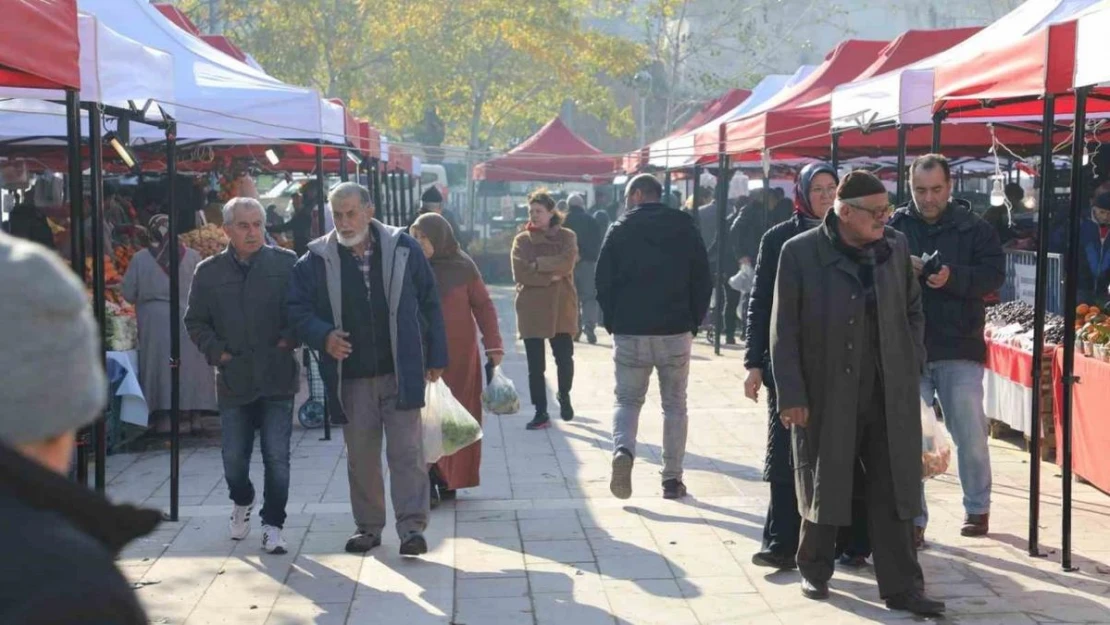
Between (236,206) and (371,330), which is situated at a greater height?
(236,206)

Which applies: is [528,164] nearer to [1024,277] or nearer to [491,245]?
[491,245]

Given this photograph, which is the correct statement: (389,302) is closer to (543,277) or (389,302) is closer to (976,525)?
(976,525)

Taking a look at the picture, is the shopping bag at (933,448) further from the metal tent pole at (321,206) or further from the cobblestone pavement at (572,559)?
the metal tent pole at (321,206)

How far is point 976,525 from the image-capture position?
736cm

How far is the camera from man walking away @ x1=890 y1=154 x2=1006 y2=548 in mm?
6840

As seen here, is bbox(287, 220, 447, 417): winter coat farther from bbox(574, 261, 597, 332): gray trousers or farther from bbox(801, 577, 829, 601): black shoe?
bbox(574, 261, 597, 332): gray trousers

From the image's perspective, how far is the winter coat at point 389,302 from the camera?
6.94 metres

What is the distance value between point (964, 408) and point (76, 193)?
4.04 meters

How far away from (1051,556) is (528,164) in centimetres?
2175

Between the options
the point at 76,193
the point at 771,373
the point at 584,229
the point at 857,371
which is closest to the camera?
the point at 857,371

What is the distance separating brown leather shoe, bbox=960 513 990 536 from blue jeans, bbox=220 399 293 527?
3.30m

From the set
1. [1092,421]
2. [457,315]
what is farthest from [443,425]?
[1092,421]

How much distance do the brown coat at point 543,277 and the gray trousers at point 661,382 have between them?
2962 mm

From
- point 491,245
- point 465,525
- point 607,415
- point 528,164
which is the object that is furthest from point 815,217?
point 491,245
